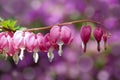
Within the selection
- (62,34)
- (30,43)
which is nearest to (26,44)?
(30,43)

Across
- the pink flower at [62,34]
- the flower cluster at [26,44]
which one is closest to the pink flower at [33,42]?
the flower cluster at [26,44]

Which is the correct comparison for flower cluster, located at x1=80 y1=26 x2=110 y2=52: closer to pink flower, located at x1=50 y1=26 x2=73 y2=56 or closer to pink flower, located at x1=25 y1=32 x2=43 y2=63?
pink flower, located at x1=50 y1=26 x2=73 y2=56

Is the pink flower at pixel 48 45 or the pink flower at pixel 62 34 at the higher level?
the pink flower at pixel 62 34

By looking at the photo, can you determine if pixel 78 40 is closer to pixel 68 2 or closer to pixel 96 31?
pixel 68 2

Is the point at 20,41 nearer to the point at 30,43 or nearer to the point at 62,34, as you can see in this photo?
the point at 30,43

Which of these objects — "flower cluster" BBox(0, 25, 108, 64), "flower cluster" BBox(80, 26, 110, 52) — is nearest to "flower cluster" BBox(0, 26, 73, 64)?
"flower cluster" BBox(0, 25, 108, 64)

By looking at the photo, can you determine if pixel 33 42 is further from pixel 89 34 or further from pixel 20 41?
pixel 89 34

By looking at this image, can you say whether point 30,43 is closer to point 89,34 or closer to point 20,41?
point 20,41

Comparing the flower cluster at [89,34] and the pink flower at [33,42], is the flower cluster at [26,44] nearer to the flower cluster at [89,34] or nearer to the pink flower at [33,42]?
the pink flower at [33,42]

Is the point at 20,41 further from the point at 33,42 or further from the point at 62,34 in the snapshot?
the point at 62,34

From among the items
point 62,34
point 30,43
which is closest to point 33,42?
point 30,43

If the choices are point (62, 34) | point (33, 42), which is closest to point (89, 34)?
point (62, 34)
